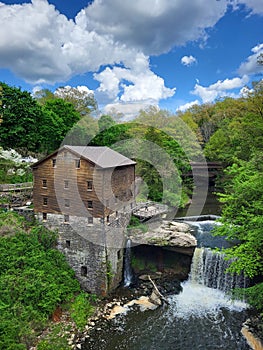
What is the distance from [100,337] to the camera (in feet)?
56.4

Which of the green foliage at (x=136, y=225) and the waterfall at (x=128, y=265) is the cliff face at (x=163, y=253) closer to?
the waterfall at (x=128, y=265)

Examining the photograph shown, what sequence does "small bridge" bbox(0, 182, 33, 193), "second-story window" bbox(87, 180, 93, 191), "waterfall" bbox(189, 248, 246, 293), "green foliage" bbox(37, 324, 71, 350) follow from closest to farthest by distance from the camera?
1. "green foliage" bbox(37, 324, 71, 350)
2. "second-story window" bbox(87, 180, 93, 191)
3. "waterfall" bbox(189, 248, 246, 293)
4. "small bridge" bbox(0, 182, 33, 193)

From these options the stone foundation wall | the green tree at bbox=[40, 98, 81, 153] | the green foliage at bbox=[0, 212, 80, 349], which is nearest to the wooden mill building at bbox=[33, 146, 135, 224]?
the stone foundation wall

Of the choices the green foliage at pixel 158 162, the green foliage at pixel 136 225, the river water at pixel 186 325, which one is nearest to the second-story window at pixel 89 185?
the green foliage at pixel 136 225

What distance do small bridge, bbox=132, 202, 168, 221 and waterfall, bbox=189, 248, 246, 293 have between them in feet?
17.5

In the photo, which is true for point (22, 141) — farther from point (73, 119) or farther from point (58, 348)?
point (58, 348)

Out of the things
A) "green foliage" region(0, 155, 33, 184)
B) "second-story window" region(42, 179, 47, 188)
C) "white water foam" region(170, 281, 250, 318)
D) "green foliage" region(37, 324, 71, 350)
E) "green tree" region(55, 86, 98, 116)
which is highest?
"green tree" region(55, 86, 98, 116)

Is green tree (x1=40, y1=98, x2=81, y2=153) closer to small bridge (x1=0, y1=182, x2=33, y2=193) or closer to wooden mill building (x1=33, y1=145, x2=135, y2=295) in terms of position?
small bridge (x1=0, y1=182, x2=33, y2=193)

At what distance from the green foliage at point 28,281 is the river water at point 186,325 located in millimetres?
3370

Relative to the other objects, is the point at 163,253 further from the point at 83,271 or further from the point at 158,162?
the point at 158,162

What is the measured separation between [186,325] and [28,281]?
10213 millimetres

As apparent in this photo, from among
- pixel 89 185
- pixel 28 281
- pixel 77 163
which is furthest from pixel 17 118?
pixel 28 281

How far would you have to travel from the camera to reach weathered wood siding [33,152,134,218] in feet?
67.1

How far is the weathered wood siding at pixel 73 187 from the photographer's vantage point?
2044 cm
